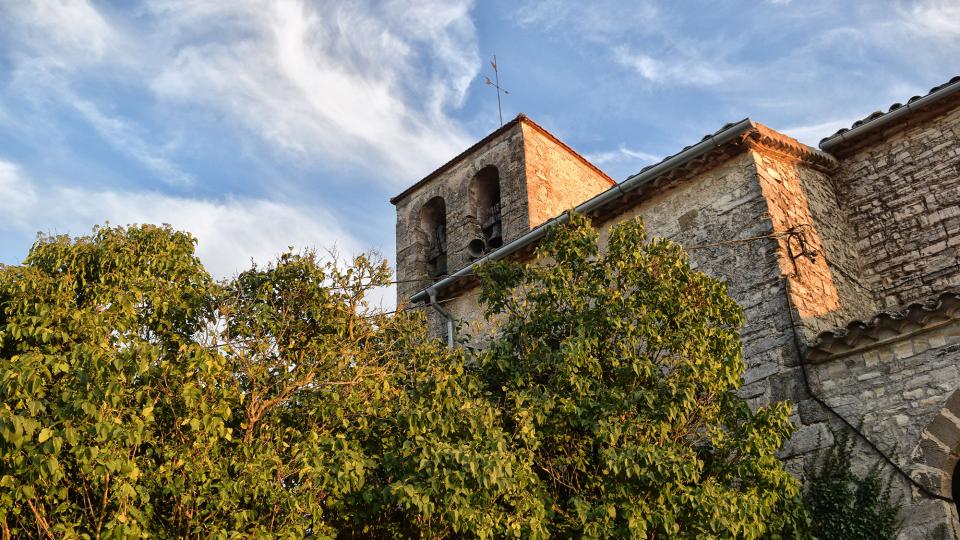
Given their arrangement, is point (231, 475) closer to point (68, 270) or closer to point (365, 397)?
point (365, 397)

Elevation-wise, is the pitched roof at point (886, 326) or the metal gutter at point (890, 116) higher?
the metal gutter at point (890, 116)

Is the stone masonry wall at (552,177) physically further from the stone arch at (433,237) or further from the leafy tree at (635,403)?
the leafy tree at (635,403)

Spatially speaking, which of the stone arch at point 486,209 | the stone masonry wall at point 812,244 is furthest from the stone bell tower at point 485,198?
the stone masonry wall at point 812,244

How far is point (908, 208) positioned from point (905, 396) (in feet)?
→ 9.95

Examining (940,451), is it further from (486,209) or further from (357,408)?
(486,209)

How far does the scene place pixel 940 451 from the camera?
619 cm

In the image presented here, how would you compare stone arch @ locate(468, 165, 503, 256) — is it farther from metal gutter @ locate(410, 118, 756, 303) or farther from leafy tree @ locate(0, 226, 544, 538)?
leafy tree @ locate(0, 226, 544, 538)

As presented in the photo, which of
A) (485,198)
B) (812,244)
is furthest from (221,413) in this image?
(485,198)

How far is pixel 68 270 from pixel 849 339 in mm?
5933

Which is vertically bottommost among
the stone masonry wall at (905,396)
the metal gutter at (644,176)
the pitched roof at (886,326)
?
the stone masonry wall at (905,396)

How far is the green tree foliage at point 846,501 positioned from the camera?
246 inches

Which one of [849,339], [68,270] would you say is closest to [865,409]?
[849,339]

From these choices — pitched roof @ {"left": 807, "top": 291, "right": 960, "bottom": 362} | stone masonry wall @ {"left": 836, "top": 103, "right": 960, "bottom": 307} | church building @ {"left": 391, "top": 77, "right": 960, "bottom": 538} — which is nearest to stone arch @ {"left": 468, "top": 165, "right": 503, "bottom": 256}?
church building @ {"left": 391, "top": 77, "right": 960, "bottom": 538}

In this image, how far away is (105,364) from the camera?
4.70m
